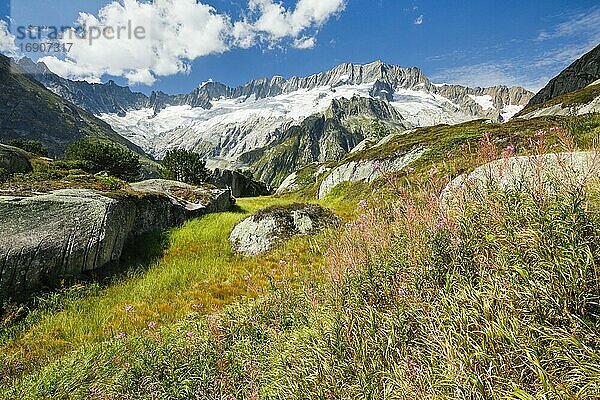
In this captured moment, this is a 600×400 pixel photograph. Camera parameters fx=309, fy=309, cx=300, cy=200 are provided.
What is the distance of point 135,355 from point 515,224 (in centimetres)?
618

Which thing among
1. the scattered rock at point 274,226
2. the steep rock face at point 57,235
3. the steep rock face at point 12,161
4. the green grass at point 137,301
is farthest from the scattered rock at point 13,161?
the scattered rock at point 274,226

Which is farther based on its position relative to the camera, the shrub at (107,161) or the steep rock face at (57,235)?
the shrub at (107,161)

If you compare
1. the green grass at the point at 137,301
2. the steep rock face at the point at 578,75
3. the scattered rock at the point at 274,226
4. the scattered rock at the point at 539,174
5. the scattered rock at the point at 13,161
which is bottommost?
the green grass at the point at 137,301

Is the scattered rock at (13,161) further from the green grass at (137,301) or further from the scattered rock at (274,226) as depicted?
the scattered rock at (274,226)

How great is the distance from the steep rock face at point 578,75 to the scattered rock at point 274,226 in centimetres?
13638

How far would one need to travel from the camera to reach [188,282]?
9789 millimetres

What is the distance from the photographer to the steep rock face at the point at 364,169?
2734 centimetres

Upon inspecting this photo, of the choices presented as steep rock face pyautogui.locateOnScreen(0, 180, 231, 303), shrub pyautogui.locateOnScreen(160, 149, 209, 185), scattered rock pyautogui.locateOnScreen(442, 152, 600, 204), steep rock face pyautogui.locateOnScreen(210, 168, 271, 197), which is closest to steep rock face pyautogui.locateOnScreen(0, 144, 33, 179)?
steep rock face pyautogui.locateOnScreen(0, 180, 231, 303)

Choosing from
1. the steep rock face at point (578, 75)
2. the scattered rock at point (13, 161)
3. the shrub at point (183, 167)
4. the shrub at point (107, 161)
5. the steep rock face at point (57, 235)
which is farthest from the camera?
the steep rock face at point (578, 75)

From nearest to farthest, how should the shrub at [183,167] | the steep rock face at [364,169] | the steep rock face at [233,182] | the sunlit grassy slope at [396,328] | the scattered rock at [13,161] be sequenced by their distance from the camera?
the sunlit grassy slope at [396,328] < the scattered rock at [13,161] < the steep rock face at [364,169] < the shrub at [183,167] < the steep rock face at [233,182]

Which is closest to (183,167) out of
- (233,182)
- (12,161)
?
(233,182)

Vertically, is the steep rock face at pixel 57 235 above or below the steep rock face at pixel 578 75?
below

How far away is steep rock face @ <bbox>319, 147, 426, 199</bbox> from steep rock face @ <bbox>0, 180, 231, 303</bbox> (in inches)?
742

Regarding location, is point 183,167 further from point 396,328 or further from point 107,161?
point 396,328
